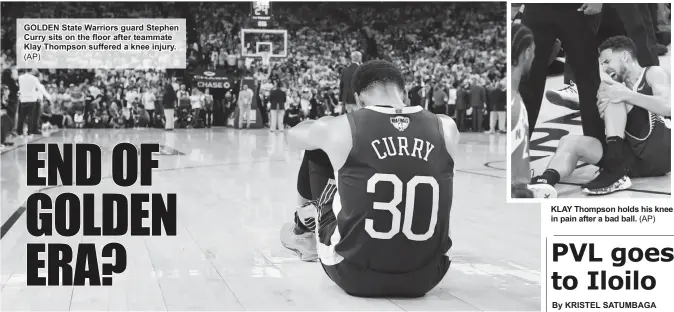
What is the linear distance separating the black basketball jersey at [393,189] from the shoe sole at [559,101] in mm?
653

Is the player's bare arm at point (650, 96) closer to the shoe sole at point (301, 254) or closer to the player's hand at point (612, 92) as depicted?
the player's hand at point (612, 92)

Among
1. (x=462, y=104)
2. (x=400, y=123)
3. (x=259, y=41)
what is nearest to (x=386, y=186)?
(x=400, y=123)

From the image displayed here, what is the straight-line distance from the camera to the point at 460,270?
14.0ft

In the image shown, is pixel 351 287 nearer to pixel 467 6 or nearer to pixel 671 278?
pixel 671 278

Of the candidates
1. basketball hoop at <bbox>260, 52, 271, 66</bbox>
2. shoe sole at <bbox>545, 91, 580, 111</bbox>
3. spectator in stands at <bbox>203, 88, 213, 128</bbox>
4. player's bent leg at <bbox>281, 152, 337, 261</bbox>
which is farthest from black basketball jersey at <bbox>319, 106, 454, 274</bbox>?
basketball hoop at <bbox>260, 52, 271, 66</bbox>

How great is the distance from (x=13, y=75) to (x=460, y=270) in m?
15.6

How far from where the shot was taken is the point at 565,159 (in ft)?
12.8

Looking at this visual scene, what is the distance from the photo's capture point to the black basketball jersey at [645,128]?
3.85 meters

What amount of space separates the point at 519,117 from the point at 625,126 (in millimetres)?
508

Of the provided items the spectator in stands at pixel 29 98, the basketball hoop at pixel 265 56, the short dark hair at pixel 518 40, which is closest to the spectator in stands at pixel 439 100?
the basketball hoop at pixel 265 56

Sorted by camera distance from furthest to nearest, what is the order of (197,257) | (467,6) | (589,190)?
1. (467,6)
2. (197,257)
3. (589,190)

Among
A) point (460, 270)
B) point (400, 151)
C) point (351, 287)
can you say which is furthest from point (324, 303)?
point (460, 270)

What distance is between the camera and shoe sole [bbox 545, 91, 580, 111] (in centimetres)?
386

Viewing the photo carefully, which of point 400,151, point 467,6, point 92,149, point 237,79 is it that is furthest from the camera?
point 467,6
